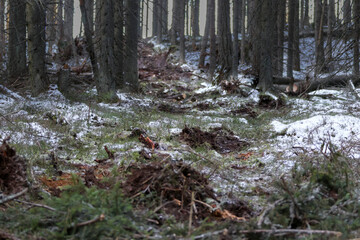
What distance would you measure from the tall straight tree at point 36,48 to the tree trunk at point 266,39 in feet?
25.2

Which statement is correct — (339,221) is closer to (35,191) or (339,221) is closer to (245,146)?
(35,191)

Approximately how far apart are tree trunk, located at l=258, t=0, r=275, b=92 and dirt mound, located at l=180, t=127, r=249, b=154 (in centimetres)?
649

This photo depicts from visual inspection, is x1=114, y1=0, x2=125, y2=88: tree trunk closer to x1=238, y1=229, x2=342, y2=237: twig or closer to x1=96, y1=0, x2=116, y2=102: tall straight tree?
x1=96, y1=0, x2=116, y2=102: tall straight tree

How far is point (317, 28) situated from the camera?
19516mm

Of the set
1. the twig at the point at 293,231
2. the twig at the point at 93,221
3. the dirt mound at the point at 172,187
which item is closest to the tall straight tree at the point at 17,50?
the dirt mound at the point at 172,187

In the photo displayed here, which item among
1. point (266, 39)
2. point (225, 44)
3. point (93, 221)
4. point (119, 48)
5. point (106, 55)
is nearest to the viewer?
point (93, 221)

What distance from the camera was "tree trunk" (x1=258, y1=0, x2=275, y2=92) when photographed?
1233 cm

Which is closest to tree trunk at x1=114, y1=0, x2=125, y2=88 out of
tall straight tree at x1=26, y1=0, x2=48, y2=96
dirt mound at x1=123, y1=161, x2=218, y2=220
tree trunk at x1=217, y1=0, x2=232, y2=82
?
tall straight tree at x1=26, y1=0, x2=48, y2=96

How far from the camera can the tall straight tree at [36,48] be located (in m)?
9.41

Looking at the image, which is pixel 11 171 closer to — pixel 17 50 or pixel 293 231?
pixel 293 231

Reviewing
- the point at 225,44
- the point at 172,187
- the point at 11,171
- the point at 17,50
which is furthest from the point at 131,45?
the point at 172,187

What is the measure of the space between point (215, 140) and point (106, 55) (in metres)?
6.00

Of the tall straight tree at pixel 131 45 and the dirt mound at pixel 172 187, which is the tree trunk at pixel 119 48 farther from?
the dirt mound at pixel 172 187

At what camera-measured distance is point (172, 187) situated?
9.78 feet
